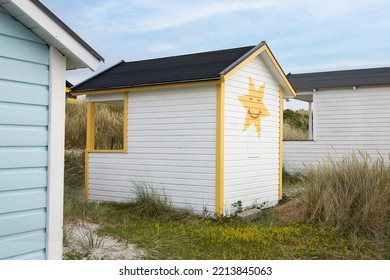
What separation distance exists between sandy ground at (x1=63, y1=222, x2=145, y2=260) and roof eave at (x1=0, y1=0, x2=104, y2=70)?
2.88 metres

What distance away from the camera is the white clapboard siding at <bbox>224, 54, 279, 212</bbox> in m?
10.4

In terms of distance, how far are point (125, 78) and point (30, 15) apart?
726cm

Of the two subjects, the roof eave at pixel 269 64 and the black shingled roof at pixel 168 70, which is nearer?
the roof eave at pixel 269 64

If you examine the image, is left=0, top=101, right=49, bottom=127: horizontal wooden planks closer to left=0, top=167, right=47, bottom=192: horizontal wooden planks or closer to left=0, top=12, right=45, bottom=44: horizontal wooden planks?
left=0, top=167, right=47, bottom=192: horizontal wooden planks

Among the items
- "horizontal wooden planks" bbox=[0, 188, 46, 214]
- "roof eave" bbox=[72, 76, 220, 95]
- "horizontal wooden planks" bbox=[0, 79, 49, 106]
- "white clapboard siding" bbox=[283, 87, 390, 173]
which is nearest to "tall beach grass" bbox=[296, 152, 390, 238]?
"roof eave" bbox=[72, 76, 220, 95]

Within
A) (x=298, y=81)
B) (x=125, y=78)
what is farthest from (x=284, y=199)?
(x=298, y=81)

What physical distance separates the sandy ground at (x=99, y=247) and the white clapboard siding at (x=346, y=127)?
10045mm

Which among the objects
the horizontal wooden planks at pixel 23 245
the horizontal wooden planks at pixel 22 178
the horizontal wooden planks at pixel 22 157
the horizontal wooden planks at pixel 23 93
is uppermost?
the horizontal wooden planks at pixel 23 93

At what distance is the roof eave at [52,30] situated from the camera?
4.76 meters

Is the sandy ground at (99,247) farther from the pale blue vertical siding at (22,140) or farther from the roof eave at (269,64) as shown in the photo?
the roof eave at (269,64)

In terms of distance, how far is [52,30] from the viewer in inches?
196

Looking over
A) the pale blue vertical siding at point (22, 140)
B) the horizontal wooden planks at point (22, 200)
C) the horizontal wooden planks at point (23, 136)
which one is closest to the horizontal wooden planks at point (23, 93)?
the pale blue vertical siding at point (22, 140)

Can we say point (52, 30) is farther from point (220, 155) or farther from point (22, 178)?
point (220, 155)

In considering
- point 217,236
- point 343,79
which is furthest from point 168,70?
point 343,79
